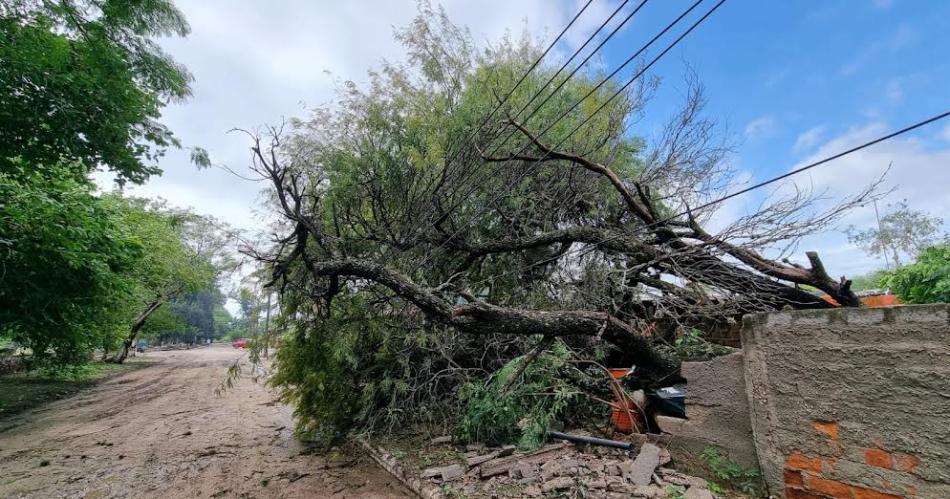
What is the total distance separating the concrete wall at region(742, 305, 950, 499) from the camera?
2014 millimetres

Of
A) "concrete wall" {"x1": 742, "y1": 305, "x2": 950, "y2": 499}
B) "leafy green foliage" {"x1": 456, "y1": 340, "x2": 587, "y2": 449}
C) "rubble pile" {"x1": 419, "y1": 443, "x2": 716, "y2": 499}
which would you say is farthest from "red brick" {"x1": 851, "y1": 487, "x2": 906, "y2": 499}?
"leafy green foliage" {"x1": 456, "y1": 340, "x2": 587, "y2": 449}

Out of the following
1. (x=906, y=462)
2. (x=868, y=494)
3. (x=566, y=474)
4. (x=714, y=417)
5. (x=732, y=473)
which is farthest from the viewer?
(x=566, y=474)

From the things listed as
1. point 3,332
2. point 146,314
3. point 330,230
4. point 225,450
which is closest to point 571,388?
point 330,230

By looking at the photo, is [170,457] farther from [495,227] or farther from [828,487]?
[828,487]

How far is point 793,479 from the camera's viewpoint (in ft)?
7.94

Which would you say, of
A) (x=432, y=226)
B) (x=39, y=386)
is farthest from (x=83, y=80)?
(x=39, y=386)

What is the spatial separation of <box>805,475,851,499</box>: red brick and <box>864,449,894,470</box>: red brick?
0.19 meters

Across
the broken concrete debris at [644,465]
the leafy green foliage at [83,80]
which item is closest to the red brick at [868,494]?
the broken concrete debris at [644,465]

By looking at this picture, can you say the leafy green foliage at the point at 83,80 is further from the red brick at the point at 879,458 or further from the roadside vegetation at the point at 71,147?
the red brick at the point at 879,458

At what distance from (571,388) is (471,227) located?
2.84 meters

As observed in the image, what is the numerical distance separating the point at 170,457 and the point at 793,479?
6613 millimetres

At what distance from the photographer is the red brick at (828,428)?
7.46ft

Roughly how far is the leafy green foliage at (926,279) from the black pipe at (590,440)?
6.07 metres

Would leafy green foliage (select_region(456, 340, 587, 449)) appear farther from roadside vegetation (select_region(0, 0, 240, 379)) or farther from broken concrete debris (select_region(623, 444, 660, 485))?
roadside vegetation (select_region(0, 0, 240, 379))
